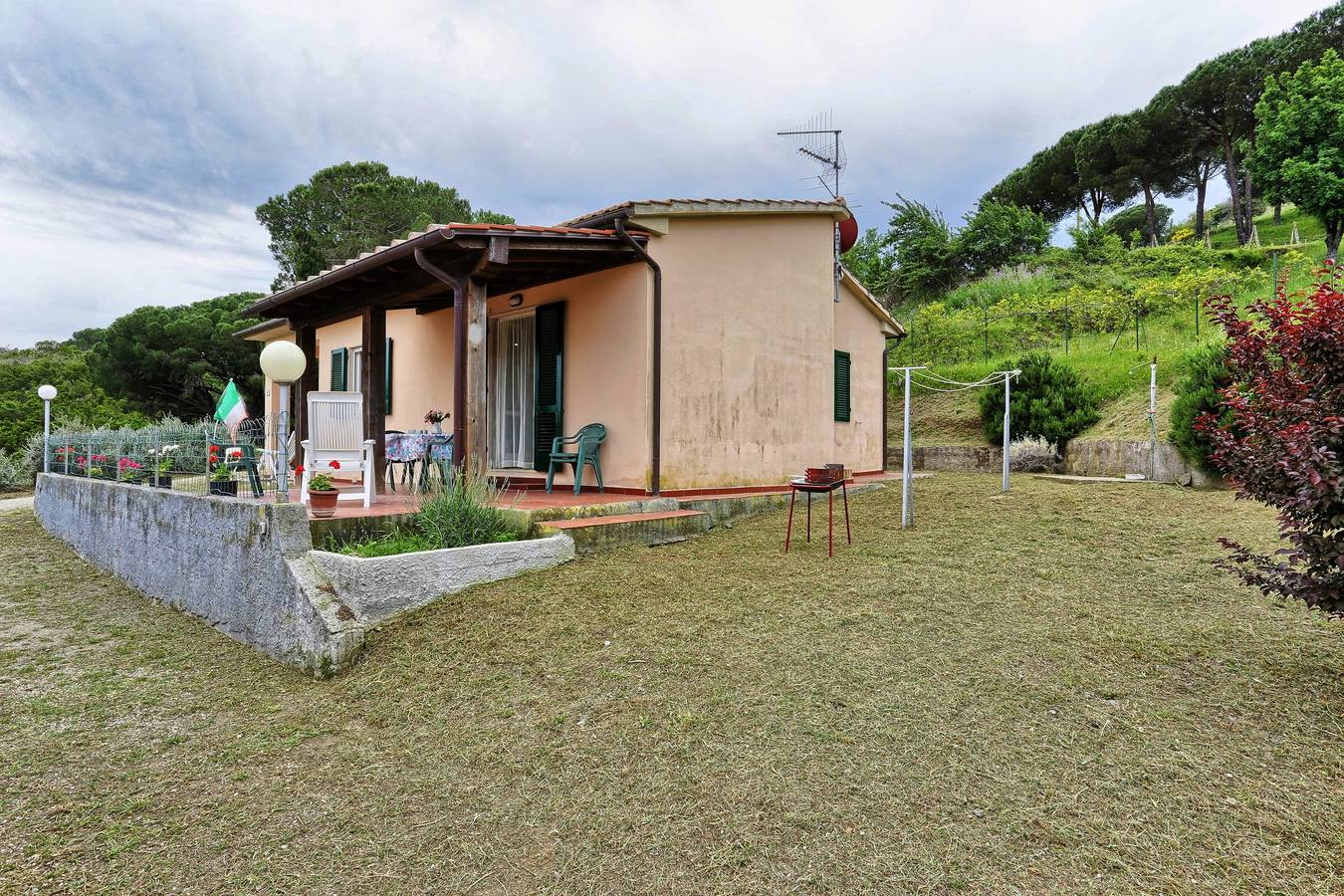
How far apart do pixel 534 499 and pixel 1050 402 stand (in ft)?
31.1

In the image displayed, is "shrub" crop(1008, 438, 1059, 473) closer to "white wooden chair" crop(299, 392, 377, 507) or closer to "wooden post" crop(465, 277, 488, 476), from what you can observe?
"wooden post" crop(465, 277, 488, 476)

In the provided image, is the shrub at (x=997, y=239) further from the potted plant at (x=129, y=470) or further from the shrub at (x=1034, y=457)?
the potted plant at (x=129, y=470)

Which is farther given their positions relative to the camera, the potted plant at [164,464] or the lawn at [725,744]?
the potted plant at [164,464]

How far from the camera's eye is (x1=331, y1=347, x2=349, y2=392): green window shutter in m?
11.6

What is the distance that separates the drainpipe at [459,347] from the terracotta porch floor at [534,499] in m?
0.63

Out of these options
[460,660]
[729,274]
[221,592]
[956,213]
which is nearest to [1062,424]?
[729,274]

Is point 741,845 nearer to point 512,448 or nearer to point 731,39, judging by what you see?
point 512,448

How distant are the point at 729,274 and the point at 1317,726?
622 cm

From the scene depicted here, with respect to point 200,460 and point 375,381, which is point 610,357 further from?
point 200,460

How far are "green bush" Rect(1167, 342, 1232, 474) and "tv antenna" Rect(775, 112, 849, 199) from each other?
5471 mm

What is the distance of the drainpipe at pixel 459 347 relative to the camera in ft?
19.8

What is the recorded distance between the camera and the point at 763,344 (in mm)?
8062

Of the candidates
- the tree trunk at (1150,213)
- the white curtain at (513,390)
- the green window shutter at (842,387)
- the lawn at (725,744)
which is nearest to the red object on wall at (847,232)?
the green window shutter at (842,387)

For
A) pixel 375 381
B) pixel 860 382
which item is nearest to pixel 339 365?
pixel 375 381
